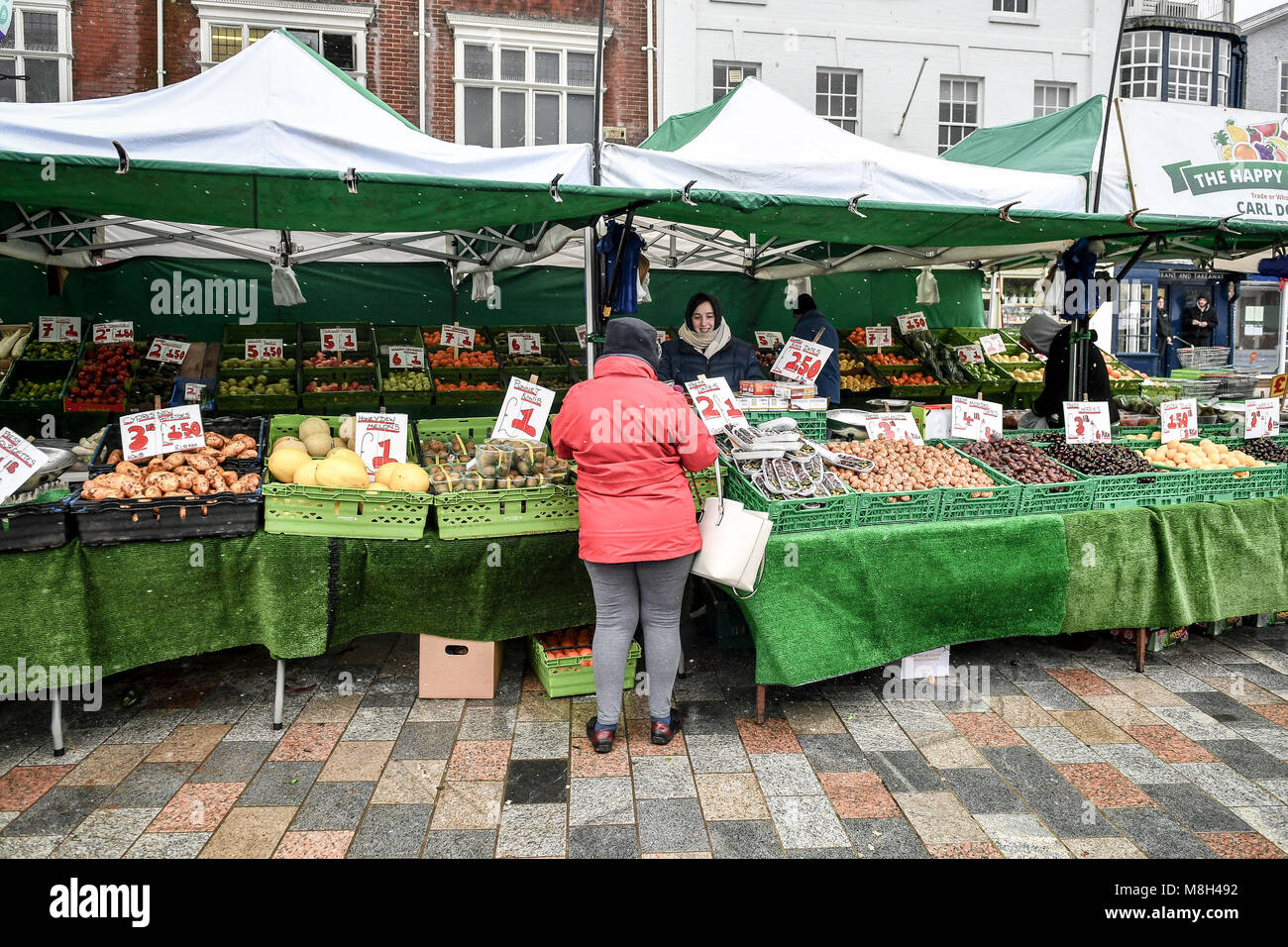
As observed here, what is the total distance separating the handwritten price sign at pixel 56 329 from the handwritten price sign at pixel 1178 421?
9146mm

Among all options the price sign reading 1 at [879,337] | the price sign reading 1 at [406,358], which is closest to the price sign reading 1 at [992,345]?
the price sign reading 1 at [879,337]

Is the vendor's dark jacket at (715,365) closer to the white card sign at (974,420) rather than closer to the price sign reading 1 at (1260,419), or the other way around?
the white card sign at (974,420)

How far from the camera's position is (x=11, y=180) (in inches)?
166

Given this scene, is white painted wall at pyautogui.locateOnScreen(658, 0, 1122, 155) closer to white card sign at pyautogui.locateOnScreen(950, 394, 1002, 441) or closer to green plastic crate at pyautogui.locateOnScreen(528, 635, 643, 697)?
white card sign at pyautogui.locateOnScreen(950, 394, 1002, 441)

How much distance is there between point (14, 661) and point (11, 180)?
2332 millimetres

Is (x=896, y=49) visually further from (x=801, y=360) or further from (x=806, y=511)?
(x=806, y=511)

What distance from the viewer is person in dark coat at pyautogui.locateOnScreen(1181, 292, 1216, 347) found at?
66.9 ft

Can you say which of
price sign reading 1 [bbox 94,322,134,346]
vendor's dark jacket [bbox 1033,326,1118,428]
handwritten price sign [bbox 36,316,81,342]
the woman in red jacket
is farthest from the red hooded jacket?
handwritten price sign [bbox 36,316,81,342]

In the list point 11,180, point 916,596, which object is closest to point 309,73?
point 11,180

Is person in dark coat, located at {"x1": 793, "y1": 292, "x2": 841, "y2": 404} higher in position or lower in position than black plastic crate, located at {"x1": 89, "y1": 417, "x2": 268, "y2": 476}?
higher

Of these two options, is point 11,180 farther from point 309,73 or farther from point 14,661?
point 14,661

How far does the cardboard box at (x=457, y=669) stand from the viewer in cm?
441

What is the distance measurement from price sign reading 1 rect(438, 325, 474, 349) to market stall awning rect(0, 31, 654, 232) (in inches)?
149

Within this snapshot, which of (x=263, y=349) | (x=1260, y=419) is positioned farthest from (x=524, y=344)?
(x=1260, y=419)
